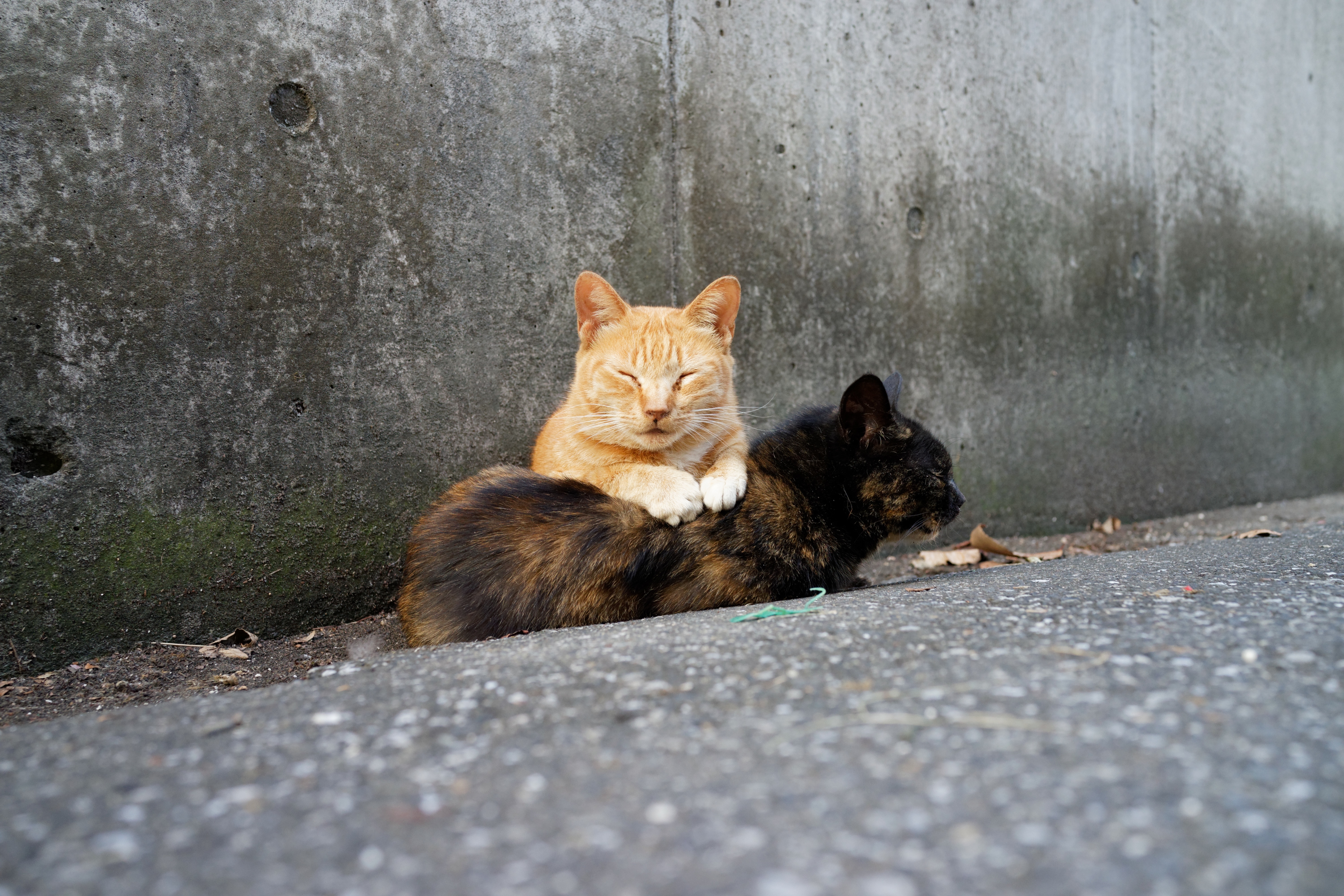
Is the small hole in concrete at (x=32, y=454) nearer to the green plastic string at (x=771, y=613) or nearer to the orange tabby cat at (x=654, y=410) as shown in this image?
the orange tabby cat at (x=654, y=410)

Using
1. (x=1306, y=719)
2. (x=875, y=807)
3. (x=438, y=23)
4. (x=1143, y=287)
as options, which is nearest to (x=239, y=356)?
(x=438, y=23)

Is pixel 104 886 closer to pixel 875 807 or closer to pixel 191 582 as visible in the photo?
pixel 875 807

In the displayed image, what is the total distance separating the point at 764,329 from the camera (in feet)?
13.6

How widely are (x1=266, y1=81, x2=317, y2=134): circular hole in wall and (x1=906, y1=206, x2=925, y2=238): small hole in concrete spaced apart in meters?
3.13

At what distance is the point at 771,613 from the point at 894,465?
3.43 feet

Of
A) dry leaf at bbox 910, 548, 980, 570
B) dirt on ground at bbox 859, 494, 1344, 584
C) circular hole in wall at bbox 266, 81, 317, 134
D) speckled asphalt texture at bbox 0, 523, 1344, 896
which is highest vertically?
circular hole in wall at bbox 266, 81, 317, 134

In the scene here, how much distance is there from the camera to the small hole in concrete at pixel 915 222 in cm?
470

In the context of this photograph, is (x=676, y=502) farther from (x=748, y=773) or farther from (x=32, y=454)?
(x=32, y=454)

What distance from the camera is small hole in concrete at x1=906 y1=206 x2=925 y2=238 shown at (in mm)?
4699

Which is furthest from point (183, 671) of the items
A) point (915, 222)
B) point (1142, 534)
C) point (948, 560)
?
point (1142, 534)

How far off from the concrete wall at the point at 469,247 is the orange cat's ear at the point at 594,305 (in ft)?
1.18

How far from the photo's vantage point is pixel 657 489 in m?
2.96

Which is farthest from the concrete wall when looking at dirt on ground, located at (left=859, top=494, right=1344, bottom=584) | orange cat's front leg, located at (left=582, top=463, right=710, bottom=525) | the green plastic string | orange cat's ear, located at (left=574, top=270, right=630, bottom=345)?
the green plastic string

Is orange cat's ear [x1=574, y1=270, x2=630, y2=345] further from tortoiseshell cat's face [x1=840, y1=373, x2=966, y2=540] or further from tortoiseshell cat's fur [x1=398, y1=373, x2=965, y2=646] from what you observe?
tortoiseshell cat's face [x1=840, y1=373, x2=966, y2=540]
